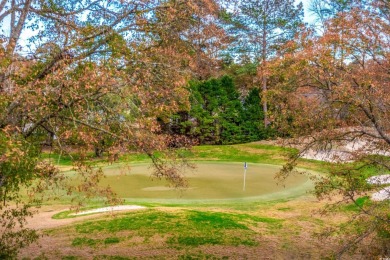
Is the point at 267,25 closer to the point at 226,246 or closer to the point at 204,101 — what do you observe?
the point at 204,101

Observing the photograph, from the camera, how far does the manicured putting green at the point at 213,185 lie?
10562 millimetres

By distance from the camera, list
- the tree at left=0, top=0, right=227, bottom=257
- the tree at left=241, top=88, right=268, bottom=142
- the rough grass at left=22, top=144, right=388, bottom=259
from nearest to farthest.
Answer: the tree at left=0, top=0, right=227, bottom=257 < the rough grass at left=22, top=144, right=388, bottom=259 < the tree at left=241, top=88, right=268, bottom=142

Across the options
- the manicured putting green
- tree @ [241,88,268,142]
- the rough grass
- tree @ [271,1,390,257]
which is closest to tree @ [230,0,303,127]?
tree @ [241,88,268,142]

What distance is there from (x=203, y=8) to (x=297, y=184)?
24.3 ft

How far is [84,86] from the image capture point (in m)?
4.54

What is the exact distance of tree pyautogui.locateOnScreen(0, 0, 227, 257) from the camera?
434 cm

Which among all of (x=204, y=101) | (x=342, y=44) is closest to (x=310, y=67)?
(x=342, y=44)

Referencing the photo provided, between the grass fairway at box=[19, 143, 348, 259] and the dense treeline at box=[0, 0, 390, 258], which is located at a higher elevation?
the dense treeline at box=[0, 0, 390, 258]

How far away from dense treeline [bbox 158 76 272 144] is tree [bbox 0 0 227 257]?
15.8 metres

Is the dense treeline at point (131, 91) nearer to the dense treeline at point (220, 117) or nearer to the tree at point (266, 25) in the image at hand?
the dense treeline at point (220, 117)

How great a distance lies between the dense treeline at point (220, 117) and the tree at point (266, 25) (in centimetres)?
91

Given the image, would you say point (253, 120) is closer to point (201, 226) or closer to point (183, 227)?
point (201, 226)

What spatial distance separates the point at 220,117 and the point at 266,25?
21.6ft

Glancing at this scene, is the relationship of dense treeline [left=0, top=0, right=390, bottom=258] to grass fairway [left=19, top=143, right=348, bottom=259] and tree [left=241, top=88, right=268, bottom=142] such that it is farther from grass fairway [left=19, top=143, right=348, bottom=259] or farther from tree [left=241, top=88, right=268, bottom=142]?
tree [left=241, top=88, right=268, bottom=142]
